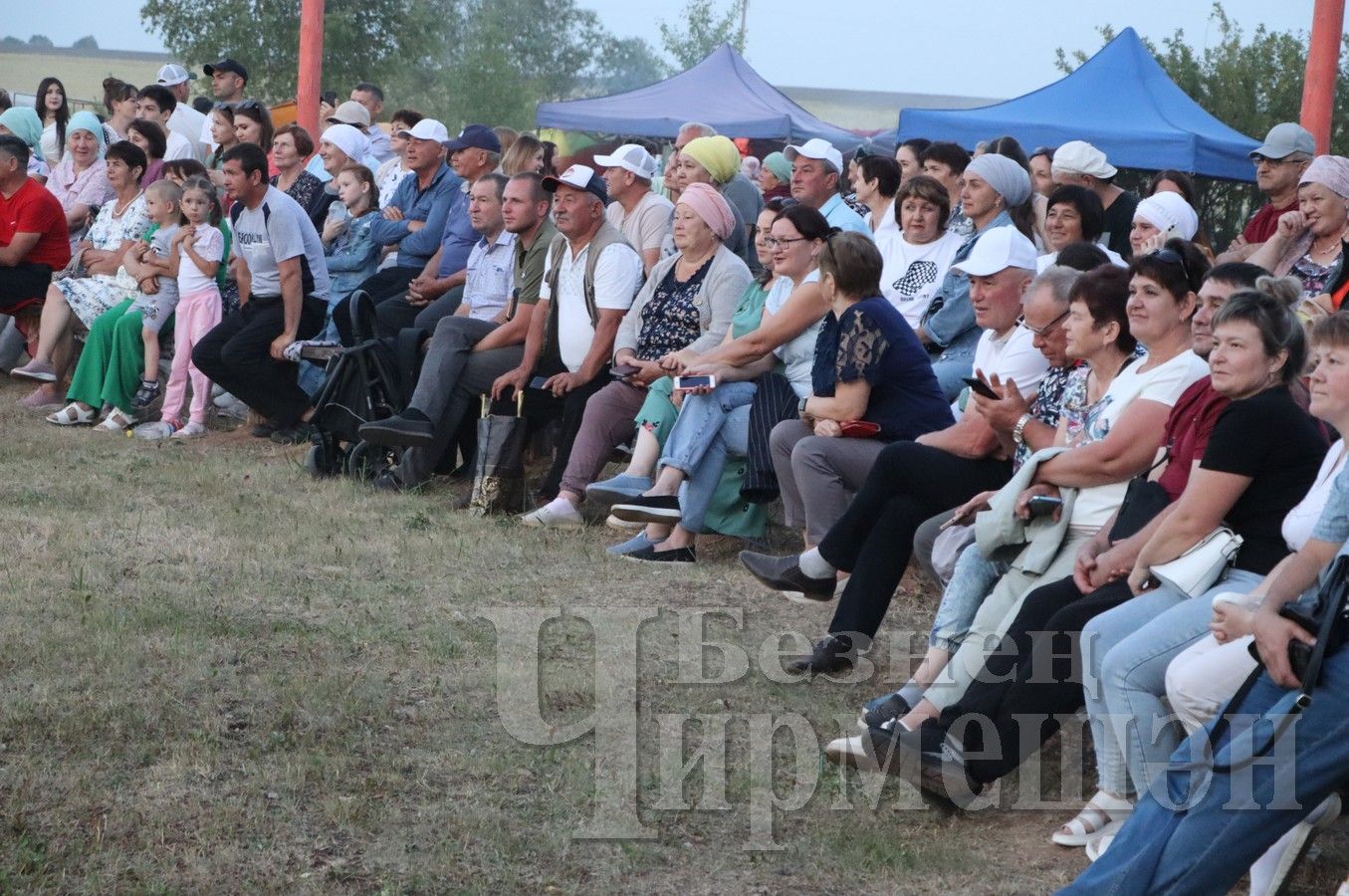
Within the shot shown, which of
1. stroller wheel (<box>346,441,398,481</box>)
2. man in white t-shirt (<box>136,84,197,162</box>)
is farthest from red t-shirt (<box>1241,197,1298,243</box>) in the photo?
man in white t-shirt (<box>136,84,197,162</box>)

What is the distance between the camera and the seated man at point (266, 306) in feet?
31.0

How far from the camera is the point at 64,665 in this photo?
4996mm

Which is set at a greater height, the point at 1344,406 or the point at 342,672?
the point at 1344,406

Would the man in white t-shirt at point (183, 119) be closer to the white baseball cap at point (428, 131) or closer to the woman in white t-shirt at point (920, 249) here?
the white baseball cap at point (428, 131)

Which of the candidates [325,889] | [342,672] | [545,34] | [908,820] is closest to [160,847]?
[325,889]

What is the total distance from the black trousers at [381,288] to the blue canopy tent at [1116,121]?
5.12m

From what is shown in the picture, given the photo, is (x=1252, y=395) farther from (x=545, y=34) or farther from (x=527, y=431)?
(x=545, y=34)

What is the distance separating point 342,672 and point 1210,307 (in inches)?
112

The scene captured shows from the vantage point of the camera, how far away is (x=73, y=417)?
1009 cm

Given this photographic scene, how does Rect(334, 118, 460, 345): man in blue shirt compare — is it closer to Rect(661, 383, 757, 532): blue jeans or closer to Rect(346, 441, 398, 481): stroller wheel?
Rect(346, 441, 398, 481): stroller wheel

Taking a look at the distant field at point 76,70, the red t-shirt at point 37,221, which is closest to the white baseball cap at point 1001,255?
the red t-shirt at point 37,221

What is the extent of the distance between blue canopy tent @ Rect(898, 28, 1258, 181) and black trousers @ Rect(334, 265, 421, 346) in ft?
16.8

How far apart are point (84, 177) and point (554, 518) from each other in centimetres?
647

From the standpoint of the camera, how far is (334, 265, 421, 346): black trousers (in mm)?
9445
